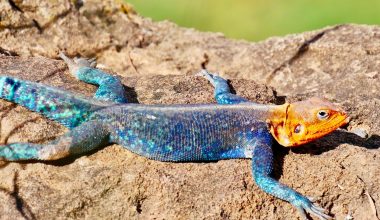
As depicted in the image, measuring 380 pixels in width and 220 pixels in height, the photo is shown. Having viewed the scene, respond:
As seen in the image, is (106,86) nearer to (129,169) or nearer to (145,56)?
(129,169)

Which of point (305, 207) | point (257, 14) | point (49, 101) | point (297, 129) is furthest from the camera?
point (257, 14)

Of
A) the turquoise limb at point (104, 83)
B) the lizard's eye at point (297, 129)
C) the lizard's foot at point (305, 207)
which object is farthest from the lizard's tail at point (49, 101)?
the lizard's foot at point (305, 207)

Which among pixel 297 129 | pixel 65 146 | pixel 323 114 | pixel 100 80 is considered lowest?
pixel 65 146

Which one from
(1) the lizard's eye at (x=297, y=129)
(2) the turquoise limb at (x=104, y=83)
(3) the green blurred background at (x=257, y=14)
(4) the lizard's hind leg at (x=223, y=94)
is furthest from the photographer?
(3) the green blurred background at (x=257, y=14)

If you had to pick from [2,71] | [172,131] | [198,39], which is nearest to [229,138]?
[172,131]

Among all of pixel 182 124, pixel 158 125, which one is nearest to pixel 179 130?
pixel 182 124

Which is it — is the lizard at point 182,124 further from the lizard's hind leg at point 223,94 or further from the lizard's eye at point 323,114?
the lizard's hind leg at point 223,94

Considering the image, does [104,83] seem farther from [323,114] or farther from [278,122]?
[323,114]
